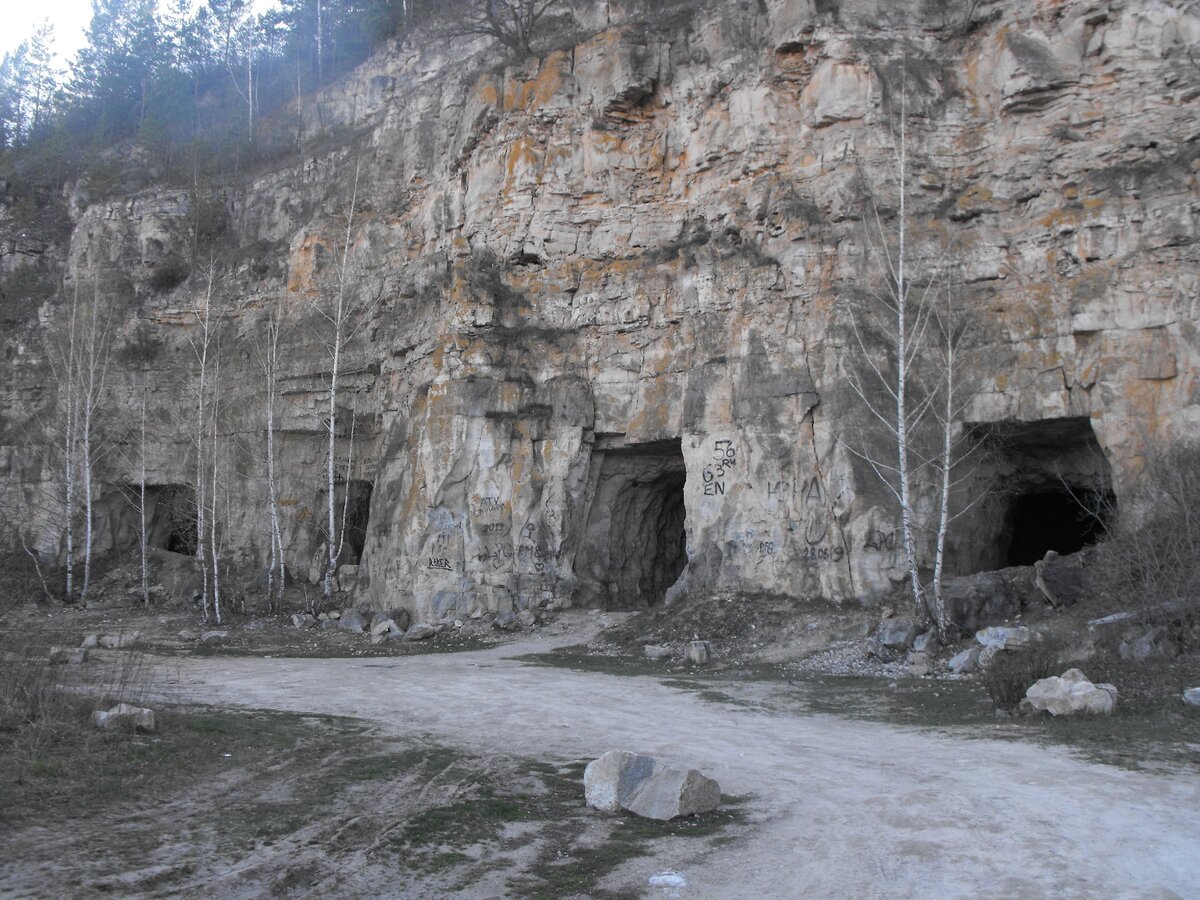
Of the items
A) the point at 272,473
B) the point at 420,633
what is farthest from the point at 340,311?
the point at 420,633

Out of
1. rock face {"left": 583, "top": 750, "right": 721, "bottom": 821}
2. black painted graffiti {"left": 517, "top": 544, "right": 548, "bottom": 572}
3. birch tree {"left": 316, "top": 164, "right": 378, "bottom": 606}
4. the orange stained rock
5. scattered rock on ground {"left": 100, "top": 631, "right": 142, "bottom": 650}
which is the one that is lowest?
scattered rock on ground {"left": 100, "top": 631, "right": 142, "bottom": 650}

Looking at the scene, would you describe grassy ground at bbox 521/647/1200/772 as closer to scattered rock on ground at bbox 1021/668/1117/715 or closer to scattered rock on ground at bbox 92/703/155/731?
scattered rock on ground at bbox 1021/668/1117/715

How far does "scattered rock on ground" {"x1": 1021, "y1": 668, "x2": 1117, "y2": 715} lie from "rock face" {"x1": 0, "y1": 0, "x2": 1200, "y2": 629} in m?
5.08

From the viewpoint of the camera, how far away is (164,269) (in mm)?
31594

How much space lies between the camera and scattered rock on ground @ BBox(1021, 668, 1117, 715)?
8.90 meters

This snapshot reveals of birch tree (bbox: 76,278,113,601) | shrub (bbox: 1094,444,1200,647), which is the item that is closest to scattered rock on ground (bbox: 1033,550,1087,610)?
shrub (bbox: 1094,444,1200,647)

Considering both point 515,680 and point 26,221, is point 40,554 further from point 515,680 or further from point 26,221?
point 515,680

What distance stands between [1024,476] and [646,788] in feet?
48.4

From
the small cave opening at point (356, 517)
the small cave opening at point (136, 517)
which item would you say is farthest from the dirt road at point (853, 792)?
the small cave opening at point (136, 517)

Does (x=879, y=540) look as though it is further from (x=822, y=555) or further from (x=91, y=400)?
(x=91, y=400)

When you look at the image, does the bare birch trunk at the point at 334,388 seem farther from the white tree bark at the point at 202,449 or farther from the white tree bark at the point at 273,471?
the white tree bark at the point at 202,449

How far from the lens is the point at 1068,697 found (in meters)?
8.98

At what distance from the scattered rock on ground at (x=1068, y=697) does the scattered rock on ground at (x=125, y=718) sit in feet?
27.5

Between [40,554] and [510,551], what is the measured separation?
57.1 ft
